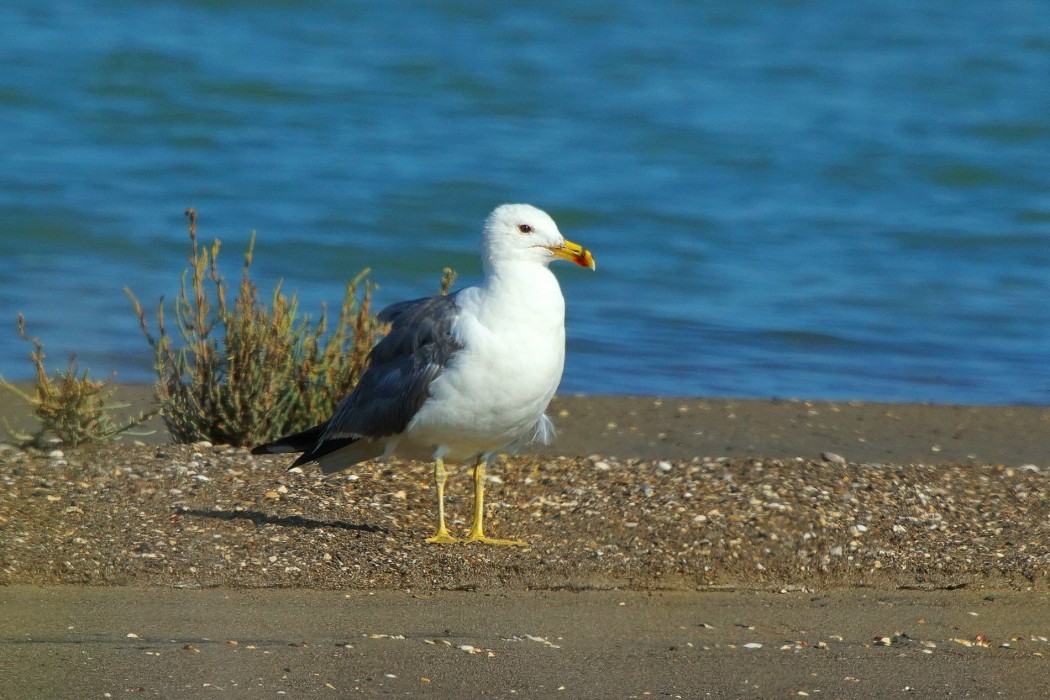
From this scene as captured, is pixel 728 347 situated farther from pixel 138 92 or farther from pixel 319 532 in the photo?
pixel 138 92

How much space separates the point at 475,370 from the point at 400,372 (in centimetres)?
37

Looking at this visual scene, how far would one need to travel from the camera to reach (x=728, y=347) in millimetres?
11023

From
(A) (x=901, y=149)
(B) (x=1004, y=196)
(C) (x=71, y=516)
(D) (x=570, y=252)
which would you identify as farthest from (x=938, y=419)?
(A) (x=901, y=149)

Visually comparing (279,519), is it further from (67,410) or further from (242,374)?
(242,374)

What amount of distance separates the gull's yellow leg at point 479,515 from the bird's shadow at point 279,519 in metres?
0.35

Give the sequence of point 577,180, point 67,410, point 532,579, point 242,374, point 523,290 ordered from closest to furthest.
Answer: point 532,579 < point 523,290 < point 67,410 < point 242,374 < point 577,180

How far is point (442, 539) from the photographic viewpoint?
541cm

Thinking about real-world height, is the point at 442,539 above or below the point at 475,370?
below

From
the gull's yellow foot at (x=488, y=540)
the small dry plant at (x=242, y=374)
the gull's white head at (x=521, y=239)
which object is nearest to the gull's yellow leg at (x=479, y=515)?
the gull's yellow foot at (x=488, y=540)

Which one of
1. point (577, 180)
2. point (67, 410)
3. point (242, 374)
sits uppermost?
point (577, 180)

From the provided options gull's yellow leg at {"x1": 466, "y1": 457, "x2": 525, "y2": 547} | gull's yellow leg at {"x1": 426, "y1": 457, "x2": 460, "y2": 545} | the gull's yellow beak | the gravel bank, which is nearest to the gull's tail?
the gravel bank

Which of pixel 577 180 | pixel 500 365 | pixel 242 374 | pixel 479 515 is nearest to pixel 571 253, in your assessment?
pixel 500 365

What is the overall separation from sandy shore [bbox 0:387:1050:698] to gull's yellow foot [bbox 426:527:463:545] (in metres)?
0.06

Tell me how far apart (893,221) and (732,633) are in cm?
1226
